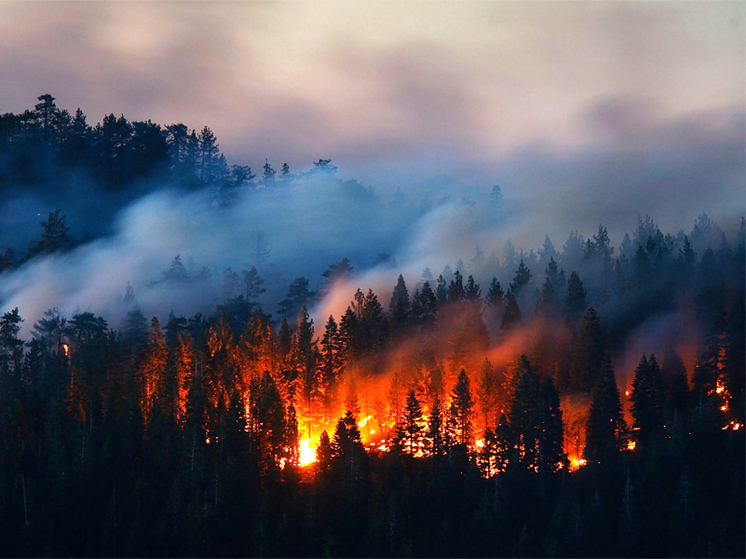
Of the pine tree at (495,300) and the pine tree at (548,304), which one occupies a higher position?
the pine tree at (495,300)

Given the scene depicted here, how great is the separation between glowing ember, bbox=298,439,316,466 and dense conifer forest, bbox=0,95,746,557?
0.86ft

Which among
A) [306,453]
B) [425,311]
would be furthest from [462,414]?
[425,311]

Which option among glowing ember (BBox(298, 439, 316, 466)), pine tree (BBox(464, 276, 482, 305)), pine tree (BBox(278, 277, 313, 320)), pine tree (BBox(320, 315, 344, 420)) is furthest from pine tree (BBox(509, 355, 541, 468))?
pine tree (BBox(278, 277, 313, 320))

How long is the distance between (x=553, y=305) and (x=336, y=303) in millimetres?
55283

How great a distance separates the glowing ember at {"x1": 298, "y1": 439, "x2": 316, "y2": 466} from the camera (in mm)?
85544

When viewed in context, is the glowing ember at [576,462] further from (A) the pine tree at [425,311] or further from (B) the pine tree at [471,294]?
(B) the pine tree at [471,294]

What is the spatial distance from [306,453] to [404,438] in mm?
14086

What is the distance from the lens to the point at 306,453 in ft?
290

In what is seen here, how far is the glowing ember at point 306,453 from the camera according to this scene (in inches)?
3368

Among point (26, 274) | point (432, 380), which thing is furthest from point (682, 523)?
point (26, 274)

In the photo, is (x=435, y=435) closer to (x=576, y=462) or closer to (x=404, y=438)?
(x=404, y=438)

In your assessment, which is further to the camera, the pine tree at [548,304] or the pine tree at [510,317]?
the pine tree at [510,317]

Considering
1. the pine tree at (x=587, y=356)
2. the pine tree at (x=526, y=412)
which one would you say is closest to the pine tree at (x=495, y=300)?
the pine tree at (x=587, y=356)

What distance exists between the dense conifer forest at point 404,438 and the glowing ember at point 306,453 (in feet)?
0.86
